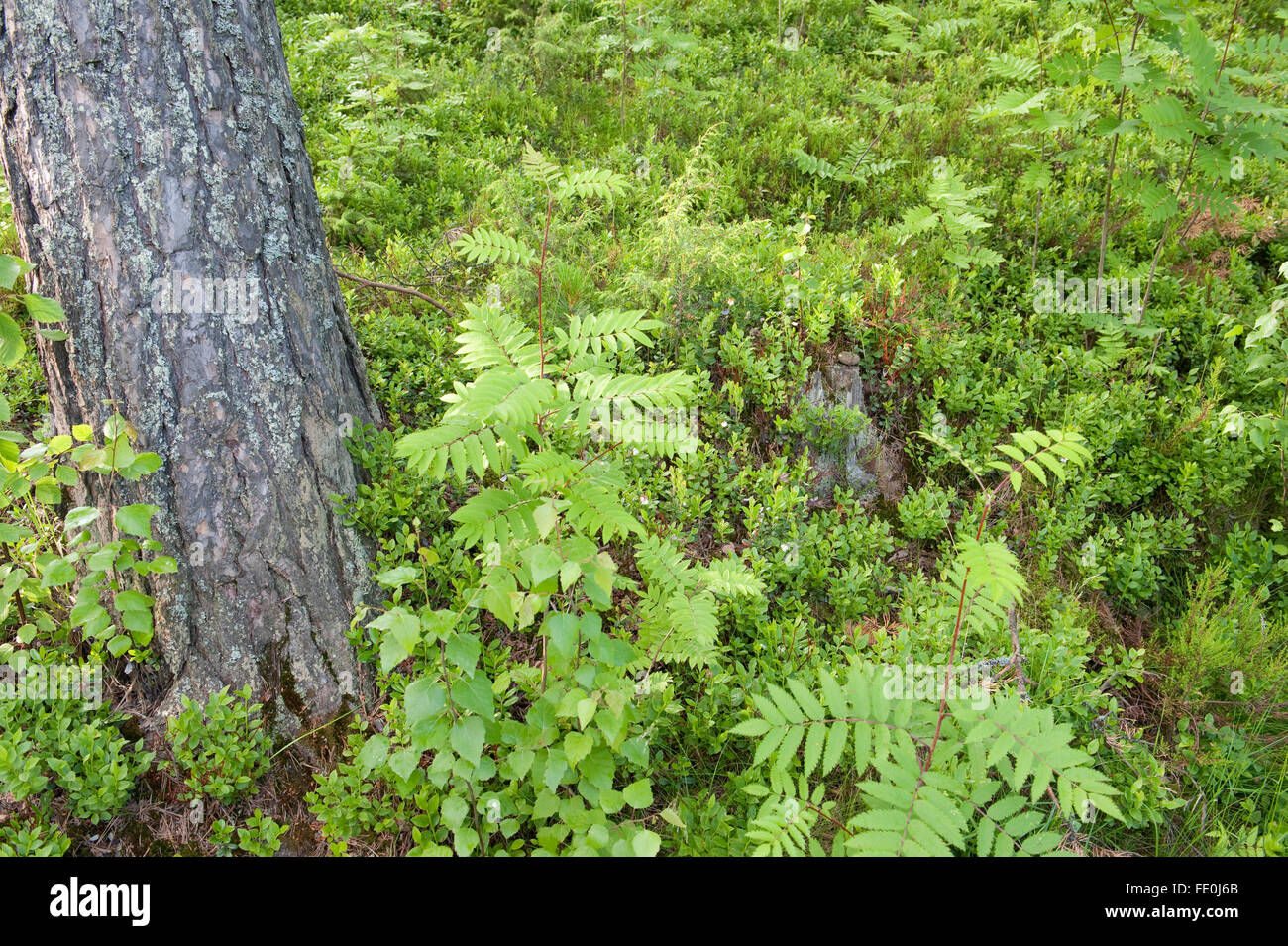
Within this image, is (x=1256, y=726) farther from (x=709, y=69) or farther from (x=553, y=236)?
(x=709, y=69)

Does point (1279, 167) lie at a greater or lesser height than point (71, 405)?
greater

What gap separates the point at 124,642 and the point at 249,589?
0.48m

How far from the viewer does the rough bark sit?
9.71ft

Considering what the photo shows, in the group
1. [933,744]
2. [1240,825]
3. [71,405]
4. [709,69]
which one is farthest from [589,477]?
[709,69]

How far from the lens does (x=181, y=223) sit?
3.04 m

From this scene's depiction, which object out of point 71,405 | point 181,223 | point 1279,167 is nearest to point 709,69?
point 1279,167

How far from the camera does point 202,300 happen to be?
3.09 m

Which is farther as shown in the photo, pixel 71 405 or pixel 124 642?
pixel 71 405

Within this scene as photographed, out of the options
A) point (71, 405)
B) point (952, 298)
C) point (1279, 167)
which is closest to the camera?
point (71, 405)

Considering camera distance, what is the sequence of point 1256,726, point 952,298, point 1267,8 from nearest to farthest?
point 1256,726
point 952,298
point 1267,8

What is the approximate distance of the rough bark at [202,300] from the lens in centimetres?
296
